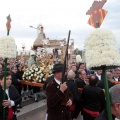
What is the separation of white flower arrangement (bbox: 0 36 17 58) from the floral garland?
5.20m

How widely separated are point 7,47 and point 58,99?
1.51 metres

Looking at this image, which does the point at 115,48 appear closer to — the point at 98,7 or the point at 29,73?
the point at 98,7

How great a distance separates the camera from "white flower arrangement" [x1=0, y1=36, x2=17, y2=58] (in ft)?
14.7

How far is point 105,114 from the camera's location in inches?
95.7

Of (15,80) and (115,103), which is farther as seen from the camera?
(15,80)

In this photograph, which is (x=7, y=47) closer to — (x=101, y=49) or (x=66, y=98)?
(x=66, y=98)

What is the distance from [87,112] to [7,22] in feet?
9.04

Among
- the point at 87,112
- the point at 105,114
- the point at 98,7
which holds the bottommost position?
the point at 87,112

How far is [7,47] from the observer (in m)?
4.50

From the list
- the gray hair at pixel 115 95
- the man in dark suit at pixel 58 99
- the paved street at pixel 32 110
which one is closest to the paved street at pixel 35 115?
the paved street at pixel 32 110

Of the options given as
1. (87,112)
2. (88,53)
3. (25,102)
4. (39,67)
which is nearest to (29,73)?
(39,67)

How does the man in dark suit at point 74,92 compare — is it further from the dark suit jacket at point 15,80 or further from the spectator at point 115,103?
the dark suit jacket at point 15,80

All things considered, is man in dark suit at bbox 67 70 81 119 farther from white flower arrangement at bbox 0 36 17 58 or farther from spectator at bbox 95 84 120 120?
spectator at bbox 95 84 120 120

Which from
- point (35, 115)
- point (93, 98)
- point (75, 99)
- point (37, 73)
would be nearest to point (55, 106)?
point (93, 98)
